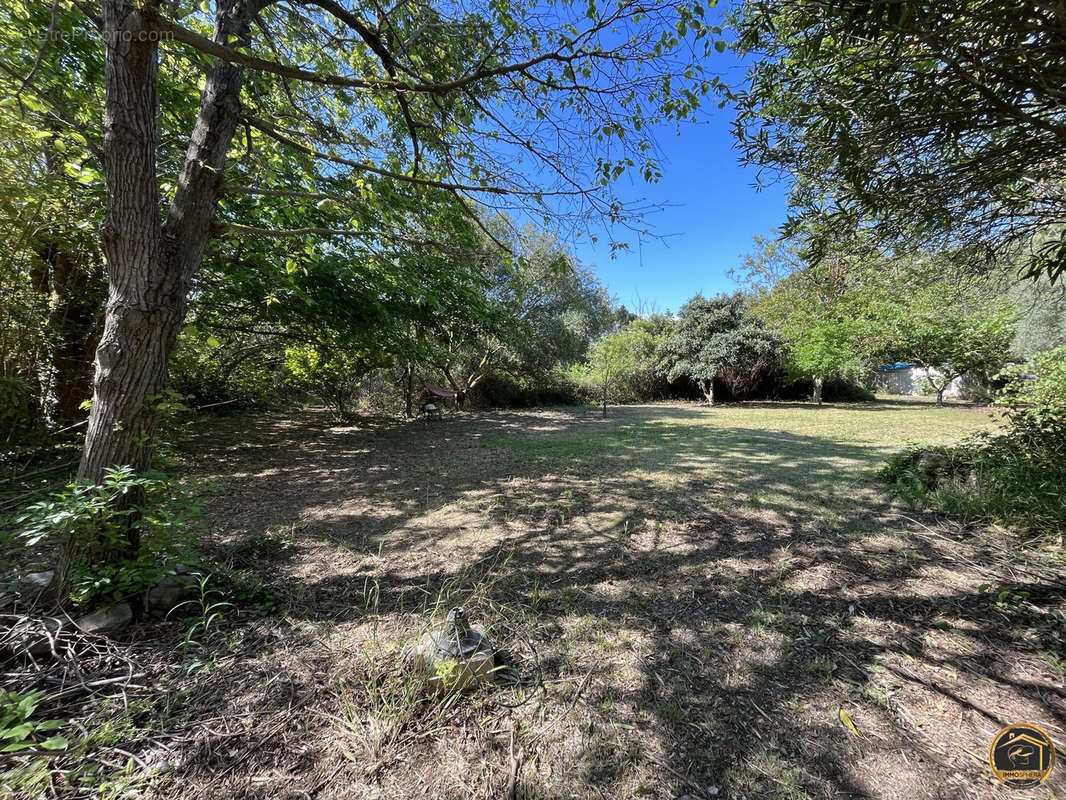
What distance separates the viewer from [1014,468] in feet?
10.6

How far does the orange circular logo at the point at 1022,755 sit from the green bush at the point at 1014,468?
2350 mm

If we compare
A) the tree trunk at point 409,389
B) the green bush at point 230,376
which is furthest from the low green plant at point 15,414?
the tree trunk at point 409,389

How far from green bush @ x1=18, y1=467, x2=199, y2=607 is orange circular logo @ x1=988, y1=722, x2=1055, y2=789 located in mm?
3471

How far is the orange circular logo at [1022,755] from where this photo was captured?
1229 millimetres

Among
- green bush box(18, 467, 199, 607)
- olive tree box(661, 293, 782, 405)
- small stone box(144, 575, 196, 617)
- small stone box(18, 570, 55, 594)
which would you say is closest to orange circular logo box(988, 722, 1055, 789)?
green bush box(18, 467, 199, 607)

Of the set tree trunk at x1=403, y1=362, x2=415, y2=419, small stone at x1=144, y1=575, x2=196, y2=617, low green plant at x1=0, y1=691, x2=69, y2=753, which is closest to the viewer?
low green plant at x1=0, y1=691, x2=69, y2=753

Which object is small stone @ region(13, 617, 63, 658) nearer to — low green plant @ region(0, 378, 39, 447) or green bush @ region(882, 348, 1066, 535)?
A: low green plant @ region(0, 378, 39, 447)

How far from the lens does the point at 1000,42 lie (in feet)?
6.68

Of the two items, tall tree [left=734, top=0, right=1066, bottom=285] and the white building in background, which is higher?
tall tree [left=734, top=0, right=1066, bottom=285]

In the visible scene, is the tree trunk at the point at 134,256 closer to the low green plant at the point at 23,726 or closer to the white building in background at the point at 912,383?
the low green plant at the point at 23,726

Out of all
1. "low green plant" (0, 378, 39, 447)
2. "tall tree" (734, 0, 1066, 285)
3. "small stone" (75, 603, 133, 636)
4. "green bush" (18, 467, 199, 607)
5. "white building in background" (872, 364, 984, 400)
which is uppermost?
"tall tree" (734, 0, 1066, 285)

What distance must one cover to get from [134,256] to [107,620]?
1781 millimetres

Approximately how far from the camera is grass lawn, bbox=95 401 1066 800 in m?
1.24

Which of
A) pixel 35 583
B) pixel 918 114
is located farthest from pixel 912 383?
pixel 35 583
